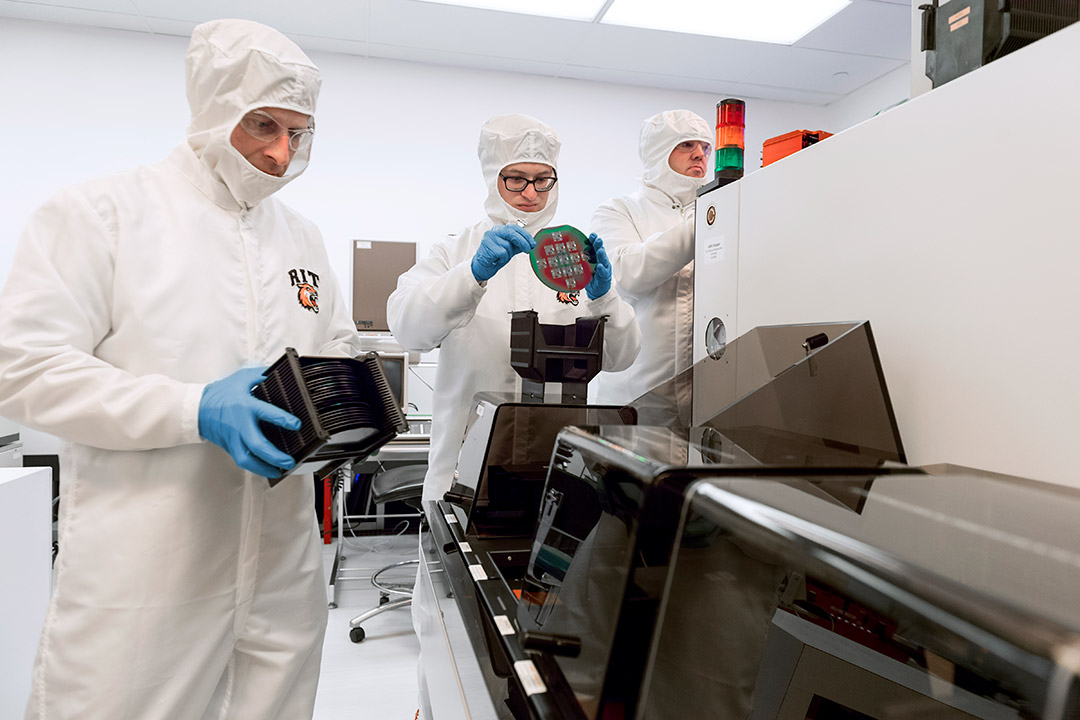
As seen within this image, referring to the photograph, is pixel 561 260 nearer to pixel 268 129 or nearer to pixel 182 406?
pixel 268 129

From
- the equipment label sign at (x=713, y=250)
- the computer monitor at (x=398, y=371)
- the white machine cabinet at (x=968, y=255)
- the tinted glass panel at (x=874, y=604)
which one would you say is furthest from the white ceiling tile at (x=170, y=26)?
the tinted glass panel at (x=874, y=604)

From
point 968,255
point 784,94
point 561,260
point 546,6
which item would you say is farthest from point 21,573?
point 784,94

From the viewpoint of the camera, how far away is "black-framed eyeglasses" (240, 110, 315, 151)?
122 centimetres

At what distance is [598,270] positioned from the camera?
1.65 metres

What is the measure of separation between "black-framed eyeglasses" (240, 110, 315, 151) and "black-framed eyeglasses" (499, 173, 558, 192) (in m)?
0.67

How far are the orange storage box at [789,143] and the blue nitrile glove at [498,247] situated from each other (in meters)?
0.57

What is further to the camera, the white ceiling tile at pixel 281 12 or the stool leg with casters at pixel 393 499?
the white ceiling tile at pixel 281 12

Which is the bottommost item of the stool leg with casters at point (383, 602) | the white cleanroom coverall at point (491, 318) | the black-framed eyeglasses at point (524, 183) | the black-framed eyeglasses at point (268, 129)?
the stool leg with casters at point (383, 602)

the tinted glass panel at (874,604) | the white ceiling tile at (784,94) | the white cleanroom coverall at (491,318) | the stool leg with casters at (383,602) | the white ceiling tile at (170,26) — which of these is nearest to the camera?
the tinted glass panel at (874,604)

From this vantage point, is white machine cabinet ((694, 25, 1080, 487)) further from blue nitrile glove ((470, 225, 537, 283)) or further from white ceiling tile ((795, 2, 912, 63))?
white ceiling tile ((795, 2, 912, 63))

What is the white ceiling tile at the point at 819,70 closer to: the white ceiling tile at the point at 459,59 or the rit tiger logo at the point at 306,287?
the white ceiling tile at the point at 459,59

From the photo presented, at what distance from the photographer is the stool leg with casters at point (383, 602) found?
262 cm

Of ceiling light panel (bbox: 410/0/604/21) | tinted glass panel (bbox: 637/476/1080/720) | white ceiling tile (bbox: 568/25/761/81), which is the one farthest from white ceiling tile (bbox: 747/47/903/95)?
tinted glass panel (bbox: 637/476/1080/720)

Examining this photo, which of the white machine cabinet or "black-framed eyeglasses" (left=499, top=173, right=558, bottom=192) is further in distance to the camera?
"black-framed eyeglasses" (left=499, top=173, right=558, bottom=192)
